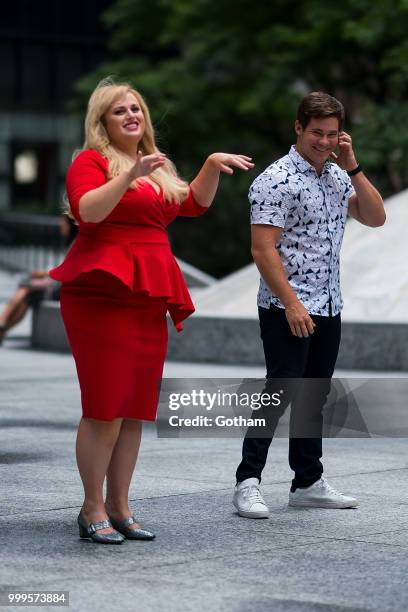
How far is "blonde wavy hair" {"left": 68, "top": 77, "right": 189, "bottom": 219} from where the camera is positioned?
5918 mm

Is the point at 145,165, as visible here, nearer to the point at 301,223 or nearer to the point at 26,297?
the point at 301,223

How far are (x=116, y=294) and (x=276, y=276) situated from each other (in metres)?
0.88

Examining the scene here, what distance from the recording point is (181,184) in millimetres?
6105

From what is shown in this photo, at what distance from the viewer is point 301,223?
6590 mm

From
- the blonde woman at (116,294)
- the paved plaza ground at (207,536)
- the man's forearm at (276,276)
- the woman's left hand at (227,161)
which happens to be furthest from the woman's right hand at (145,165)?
the paved plaza ground at (207,536)

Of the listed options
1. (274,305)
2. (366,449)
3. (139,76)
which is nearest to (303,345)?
(274,305)

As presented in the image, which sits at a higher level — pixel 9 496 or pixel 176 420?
pixel 176 420

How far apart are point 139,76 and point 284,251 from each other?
30506 mm

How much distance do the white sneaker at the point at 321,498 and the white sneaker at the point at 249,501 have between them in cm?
32

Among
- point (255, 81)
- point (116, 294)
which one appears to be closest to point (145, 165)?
point (116, 294)

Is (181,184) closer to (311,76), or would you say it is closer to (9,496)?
(9,496)

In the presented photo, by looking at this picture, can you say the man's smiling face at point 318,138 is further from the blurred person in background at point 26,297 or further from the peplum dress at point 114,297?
the blurred person in background at point 26,297

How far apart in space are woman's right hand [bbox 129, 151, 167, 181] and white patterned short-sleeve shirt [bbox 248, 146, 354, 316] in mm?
999

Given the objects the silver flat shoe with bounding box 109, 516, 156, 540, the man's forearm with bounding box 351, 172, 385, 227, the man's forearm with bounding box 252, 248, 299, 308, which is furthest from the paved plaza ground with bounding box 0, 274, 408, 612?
the man's forearm with bounding box 351, 172, 385, 227
